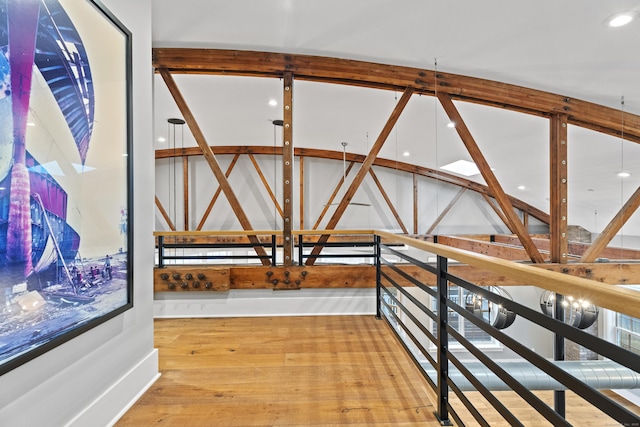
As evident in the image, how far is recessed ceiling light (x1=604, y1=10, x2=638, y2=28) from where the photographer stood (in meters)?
2.35

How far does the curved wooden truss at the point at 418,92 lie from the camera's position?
338 centimetres

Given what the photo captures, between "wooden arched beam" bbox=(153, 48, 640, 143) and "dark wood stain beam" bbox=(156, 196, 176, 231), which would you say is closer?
"wooden arched beam" bbox=(153, 48, 640, 143)

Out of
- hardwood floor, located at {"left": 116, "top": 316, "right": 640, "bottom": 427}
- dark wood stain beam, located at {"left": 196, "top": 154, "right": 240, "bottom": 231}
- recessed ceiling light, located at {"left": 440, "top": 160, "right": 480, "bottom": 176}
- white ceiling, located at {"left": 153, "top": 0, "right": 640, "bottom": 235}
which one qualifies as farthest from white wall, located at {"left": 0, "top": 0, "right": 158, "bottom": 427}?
recessed ceiling light, located at {"left": 440, "top": 160, "right": 480, "bottom": 176}

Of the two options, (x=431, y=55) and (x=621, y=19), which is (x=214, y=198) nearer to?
(x=431, y=55)

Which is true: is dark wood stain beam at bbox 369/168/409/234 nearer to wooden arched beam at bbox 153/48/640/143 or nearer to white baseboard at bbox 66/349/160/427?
wooden arched beam at bbox 153/48/640/143

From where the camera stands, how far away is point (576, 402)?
4496 mm

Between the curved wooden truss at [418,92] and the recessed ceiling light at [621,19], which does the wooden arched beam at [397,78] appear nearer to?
the curved wooden truss at [418,92]

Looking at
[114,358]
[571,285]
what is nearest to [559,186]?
[571,285]

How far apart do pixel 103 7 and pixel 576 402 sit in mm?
6790

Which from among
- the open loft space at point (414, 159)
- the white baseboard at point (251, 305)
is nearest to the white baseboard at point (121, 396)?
the open loft space at point (414, 159)

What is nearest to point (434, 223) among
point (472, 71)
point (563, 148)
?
point (563, 148)

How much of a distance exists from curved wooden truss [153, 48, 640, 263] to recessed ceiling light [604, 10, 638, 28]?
49.5 inches

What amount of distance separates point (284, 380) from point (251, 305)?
4.84 feet

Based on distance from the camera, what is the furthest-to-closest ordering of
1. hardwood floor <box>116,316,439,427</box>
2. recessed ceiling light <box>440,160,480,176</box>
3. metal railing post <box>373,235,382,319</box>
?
recessed ceiling light <box>440,160,480,176</box>
metal railing post <box>373,235,382,319</box>
hardwood floor <box>116,316,439,427</box>
